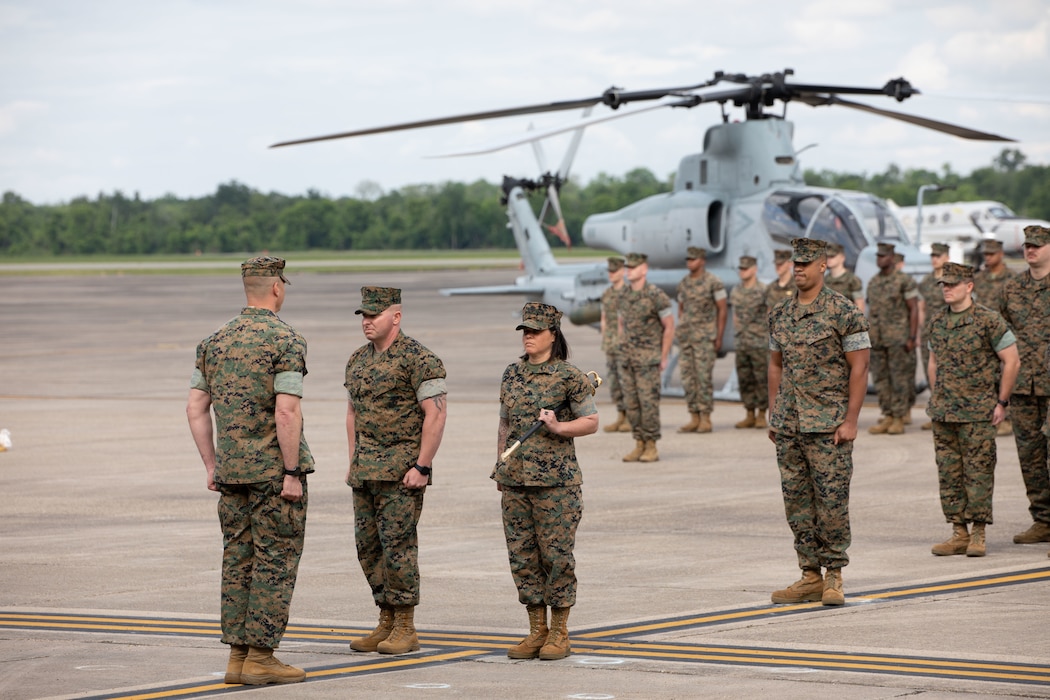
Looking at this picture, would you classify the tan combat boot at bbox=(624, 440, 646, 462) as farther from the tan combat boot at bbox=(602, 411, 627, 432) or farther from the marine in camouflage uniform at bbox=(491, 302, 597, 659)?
the marine in camouflage uniform at bbox=(491, 302, 597, 659)

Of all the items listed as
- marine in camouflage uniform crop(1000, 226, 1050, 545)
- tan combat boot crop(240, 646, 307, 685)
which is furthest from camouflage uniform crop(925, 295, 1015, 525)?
tan combat boot crop(240, 646, 307, 685)

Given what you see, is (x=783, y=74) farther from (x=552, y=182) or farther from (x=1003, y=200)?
(x=1003, y=200)

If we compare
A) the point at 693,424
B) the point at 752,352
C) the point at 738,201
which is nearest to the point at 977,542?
the point at 693,424

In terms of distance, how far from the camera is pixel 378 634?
7.11 m

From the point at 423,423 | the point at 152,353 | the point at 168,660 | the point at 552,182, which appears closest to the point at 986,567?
the point at 423,423

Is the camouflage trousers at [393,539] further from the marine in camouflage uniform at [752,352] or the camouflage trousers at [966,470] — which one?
the marine in camouflage uniform at [752,352]

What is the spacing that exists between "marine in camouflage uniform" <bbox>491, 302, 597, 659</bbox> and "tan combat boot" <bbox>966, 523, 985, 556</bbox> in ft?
10.7

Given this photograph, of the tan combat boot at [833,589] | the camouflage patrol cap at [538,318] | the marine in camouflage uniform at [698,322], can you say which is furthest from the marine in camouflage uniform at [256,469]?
the marine in camouflage uniform at [698,322]

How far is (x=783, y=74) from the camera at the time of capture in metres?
17.3

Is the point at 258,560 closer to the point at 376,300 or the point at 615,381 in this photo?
the point at 376,300

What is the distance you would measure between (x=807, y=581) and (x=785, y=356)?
121 centimetres

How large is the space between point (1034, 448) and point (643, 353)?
15.1 ft

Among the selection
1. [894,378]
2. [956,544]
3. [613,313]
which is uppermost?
[613,313]

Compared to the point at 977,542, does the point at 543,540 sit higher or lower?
higher
